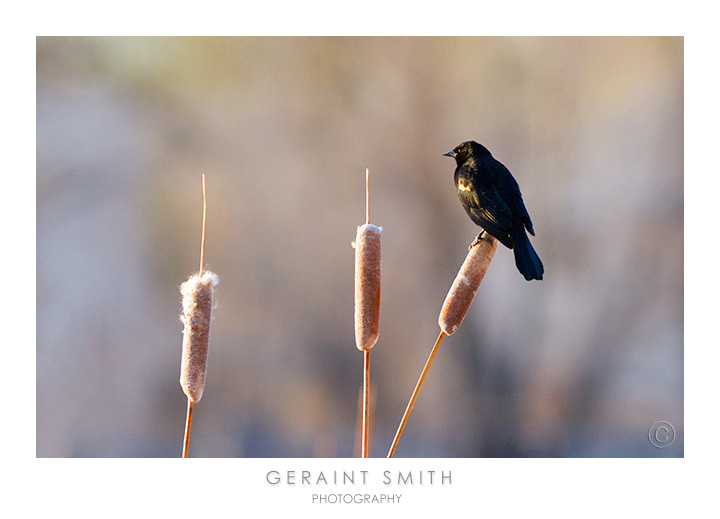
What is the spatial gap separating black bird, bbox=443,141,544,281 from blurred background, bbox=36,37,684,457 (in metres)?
0.41

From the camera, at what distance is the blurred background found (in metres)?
1.70

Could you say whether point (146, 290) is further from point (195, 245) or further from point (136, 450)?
point (136, 450)

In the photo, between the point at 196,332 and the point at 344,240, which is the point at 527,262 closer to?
the point at 196,332

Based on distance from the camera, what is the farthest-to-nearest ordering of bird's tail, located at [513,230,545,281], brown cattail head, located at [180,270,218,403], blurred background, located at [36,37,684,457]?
blurred background, located at [36,37,684,457]
bird's tail, located at [513,230,545,281]
brown cattail head, located at [180,270,218,403]

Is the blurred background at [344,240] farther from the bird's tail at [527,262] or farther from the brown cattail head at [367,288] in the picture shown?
the brown cattail head at [367,288]

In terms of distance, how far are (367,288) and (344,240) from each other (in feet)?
3.81

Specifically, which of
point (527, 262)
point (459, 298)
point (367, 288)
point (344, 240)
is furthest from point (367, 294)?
point (344, 240)

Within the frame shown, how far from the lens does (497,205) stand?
4.44 ft

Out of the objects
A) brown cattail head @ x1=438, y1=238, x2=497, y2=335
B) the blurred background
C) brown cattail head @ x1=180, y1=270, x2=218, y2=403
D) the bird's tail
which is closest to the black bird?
the bird's tail

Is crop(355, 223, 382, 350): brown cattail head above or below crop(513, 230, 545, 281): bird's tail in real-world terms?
below

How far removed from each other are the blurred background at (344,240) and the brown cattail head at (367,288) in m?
0.88

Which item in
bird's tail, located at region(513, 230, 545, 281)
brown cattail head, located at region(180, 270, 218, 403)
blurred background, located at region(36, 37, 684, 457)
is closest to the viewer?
brown cattail head, located at region(180, 270, 218, 403)

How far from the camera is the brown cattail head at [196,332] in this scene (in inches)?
34.7

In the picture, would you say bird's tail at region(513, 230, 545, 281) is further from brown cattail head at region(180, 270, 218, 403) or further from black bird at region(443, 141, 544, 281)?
brown cattail head at region(180, 270, 218, 403)
